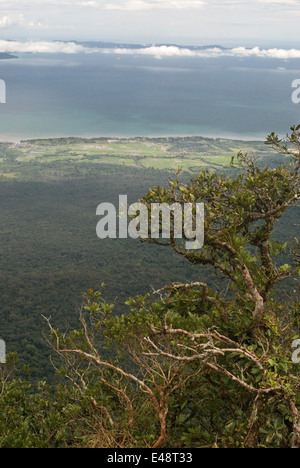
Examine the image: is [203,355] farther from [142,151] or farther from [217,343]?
[142,151]

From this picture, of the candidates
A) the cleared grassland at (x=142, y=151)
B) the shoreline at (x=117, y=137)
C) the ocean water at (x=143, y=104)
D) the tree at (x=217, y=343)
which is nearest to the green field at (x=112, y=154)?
the cleared grassland at (x=142, y=151)

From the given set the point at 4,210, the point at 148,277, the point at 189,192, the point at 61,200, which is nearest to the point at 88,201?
the point at 61,200

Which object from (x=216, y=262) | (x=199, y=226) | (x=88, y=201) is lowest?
(x=88, y=201)

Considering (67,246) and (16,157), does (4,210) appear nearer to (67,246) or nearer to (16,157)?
(67,246)

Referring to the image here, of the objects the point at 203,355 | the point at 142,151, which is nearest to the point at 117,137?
the point at 142,151

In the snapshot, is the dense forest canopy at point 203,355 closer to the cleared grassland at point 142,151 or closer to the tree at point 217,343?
A: the tree at point 217,343

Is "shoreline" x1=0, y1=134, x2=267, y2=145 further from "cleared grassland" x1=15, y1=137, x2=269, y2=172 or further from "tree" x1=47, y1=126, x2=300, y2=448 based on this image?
"tree" x1=47, y1=126, x2=300, y2=448

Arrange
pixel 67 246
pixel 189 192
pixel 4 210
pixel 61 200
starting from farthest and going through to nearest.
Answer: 1. pixel 61 200
2. pixel 4 210
3. pixel 67 246
4. pixel 189 192
